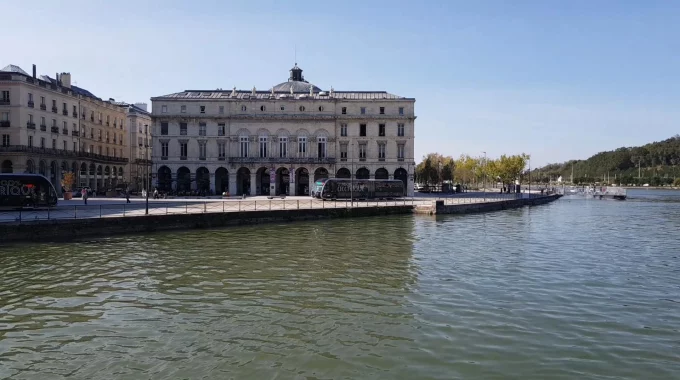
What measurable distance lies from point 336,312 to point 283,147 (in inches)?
2700

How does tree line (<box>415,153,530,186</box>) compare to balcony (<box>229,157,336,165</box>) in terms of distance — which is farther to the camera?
tree line (<box>415,153,530,186</box>)

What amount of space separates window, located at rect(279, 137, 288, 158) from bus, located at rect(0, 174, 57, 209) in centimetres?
4167

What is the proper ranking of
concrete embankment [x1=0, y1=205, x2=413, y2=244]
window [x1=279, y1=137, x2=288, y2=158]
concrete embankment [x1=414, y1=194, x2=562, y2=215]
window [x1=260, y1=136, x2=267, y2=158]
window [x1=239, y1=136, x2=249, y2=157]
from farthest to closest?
1. window [x1=260, y1=136, x2=267, y2=158]
2. window [x1=279, y1=137, x2=288, y2=158]
3. window [x1=239, y1=136, x2=249, y2=157]
4. concrete embankment [x1=414, y1=194, x2=562, y2=215]
5. concrete embankment [x1=0, y1=205, x2=413, y2=244]

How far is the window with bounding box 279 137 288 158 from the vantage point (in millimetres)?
83250

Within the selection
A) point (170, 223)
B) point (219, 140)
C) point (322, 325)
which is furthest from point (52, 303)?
point (219, 140)

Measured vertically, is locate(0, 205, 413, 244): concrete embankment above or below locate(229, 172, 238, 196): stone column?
below

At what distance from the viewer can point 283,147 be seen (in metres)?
83.5

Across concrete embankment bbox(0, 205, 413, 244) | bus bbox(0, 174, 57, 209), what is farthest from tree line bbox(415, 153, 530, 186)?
bus bbox(0, 174, 57, 209)

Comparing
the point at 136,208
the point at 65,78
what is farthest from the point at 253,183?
the point at 136,208

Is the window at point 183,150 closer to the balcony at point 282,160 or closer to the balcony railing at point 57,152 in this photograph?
the balcony at point 282,160

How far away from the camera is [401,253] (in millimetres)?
28734

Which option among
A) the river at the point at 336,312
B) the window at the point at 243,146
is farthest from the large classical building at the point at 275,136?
the river at the point at 336,312

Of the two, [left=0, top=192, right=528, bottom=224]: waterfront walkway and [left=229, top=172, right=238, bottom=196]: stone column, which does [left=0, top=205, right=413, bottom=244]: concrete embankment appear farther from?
[left=229, top=172, right=238, bottom=196]: stone column

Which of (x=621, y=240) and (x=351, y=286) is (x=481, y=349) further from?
(x=621, y=240)
